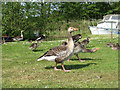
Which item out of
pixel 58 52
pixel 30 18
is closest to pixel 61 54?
pixel 58 52

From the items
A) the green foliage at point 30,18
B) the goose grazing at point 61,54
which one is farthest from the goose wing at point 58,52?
the green foliage at point 30,18

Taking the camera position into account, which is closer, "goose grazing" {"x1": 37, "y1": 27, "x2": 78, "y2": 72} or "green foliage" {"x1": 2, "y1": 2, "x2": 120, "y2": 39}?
"goose grazing" {"x1": 37, "y1": 27, "x2": 78, "y2": 72}

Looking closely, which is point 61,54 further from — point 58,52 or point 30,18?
point 30,18

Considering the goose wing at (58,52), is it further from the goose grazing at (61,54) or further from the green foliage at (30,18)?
the green foliage at (30,18)

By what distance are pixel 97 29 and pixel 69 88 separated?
2805 centimetres

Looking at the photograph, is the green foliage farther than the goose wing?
Yes

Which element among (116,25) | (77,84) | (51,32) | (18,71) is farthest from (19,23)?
(77,84)

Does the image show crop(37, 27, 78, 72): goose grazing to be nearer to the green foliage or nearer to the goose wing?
the goose wing

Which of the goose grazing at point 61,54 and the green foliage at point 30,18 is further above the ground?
the green foliage at point 30,18

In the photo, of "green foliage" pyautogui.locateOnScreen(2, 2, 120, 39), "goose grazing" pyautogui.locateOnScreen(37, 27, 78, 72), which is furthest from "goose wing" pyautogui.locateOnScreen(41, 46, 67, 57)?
"green foliage" pyautogui.locateOnScreen(2, 2, 120, 39)

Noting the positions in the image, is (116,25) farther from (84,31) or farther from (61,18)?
(61,18)

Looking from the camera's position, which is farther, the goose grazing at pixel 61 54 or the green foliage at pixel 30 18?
the green foliage at pixel 30 18

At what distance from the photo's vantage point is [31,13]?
101 ft

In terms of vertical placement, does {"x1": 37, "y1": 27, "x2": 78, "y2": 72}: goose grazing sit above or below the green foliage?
below
